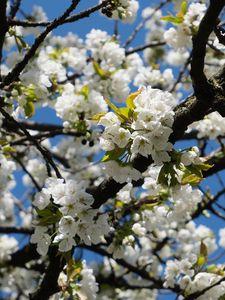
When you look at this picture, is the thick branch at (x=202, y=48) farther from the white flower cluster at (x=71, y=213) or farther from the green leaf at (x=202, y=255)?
the green leaf at (x=202, y=255)

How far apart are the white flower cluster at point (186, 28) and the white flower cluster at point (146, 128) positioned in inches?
68.8

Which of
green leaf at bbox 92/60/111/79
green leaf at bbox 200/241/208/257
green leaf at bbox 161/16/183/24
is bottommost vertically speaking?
green leaf at bbox 200/241/208/257

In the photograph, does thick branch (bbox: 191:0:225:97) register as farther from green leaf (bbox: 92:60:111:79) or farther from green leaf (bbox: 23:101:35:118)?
green leaf (bbox: 92:60:111:79)

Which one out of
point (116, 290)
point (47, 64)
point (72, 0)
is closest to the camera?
point (72, 0)

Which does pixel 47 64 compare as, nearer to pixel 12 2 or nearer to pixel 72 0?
pixel 12 2

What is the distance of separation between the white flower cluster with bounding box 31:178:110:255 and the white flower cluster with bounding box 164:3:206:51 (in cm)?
185

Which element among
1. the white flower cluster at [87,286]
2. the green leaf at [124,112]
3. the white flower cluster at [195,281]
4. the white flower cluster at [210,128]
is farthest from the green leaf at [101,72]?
the green leaf at [124,112]

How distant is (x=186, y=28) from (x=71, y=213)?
2028 mm

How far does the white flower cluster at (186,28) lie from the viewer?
3.51 metres

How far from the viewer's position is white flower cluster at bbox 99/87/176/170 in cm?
185

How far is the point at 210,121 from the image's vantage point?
4254 mm

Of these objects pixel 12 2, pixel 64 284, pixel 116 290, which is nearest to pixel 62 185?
pixel 64 284

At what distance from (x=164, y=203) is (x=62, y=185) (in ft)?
3.43

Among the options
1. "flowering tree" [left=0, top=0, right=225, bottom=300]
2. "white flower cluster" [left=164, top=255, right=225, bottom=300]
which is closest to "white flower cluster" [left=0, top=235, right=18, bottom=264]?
"flowering tree" [left=0, top=0, right=225, bottom=300]
